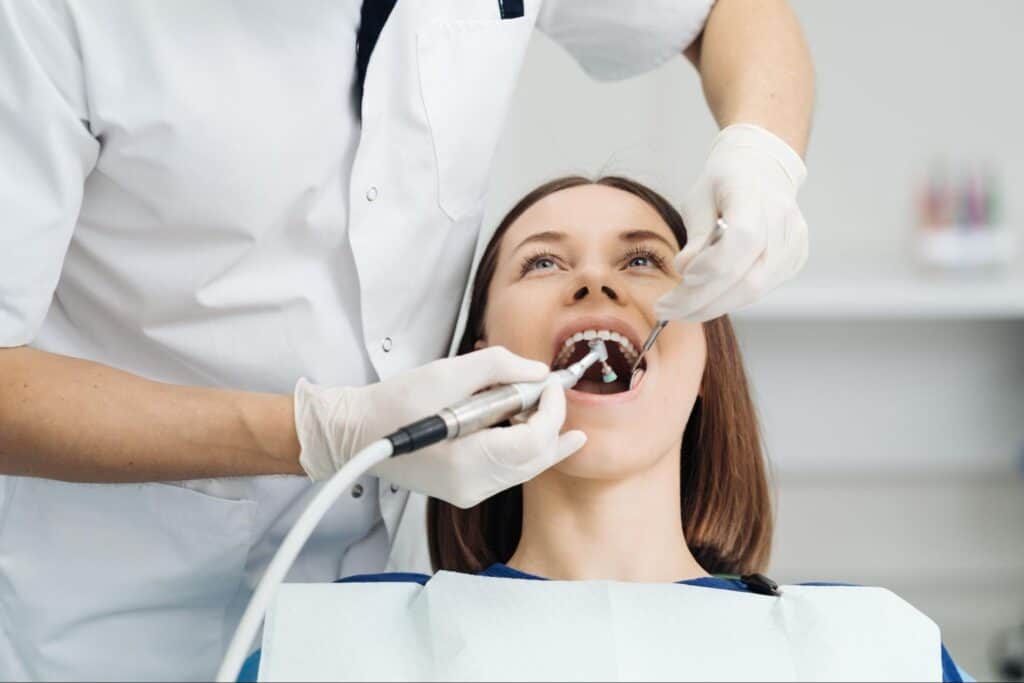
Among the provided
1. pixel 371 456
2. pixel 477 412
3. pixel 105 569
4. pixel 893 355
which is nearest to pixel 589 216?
pixel 477 412

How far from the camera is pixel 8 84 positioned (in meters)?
1.21

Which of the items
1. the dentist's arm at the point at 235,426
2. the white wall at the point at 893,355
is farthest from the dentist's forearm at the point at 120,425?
the white wall at the point at 893,355

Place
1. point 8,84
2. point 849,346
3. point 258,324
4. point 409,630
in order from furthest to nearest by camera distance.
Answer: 1. point 849,346
2. point 258,324
3. point 409,630
4. point 8,84

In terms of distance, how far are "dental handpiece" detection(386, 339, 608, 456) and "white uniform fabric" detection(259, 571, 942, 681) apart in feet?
0.87

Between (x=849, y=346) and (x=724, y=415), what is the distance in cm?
154

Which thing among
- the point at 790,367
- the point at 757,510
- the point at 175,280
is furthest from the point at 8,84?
the point at 790,367

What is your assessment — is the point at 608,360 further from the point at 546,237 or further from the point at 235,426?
the point at 235,426

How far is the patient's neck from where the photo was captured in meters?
1.47

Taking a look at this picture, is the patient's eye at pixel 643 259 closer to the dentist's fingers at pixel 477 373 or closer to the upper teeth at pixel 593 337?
the upper teeth at pixel 593 337

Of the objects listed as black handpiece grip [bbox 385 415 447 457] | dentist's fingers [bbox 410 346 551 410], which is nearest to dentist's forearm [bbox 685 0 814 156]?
dentist's fingers [bbox 410 346 551 410]

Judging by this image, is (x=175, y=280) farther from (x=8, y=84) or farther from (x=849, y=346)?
(x=849, y=346)

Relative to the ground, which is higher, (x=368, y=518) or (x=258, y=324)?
(x=258, y=324)

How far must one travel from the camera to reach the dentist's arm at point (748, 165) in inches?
49.4

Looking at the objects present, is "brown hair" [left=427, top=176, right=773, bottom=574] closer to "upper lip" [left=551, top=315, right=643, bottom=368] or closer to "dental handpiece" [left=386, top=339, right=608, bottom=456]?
"upper lip" [left=551, top=315, right=643, bottom=368]
